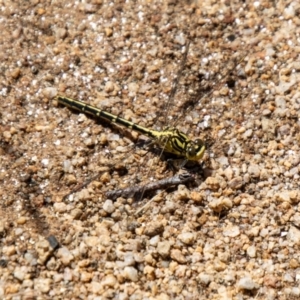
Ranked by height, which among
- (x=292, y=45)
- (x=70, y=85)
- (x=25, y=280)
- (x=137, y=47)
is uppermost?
(x=292, y=45)

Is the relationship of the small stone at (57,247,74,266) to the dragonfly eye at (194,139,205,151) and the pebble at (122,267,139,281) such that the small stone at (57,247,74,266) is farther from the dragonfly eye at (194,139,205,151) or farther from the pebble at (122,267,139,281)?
the dragonfly eye at (194,139,205,151)

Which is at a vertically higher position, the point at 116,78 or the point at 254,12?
the point at 254,12

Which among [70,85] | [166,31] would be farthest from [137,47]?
[70,85]

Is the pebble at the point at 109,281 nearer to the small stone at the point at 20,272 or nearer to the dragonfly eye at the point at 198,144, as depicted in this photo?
the small stone at the point at 20,272

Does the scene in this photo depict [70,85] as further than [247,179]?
Yes

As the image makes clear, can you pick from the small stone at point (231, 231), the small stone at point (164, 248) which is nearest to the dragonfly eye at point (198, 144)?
the small stone at point (231, 231)

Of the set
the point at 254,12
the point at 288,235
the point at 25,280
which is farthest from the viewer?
the point at 254,12

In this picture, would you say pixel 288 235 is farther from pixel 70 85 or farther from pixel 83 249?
pixel 70 85
